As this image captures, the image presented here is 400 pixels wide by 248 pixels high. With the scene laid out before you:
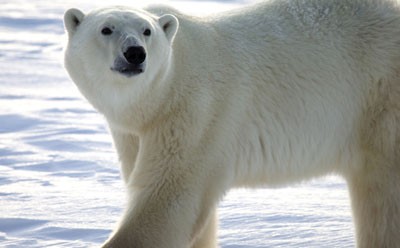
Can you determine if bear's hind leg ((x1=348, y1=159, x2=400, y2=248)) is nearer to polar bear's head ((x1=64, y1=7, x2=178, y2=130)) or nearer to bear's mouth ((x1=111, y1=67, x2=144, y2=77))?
polar bear's head ((x1=64, y1=7, x2=178, y2=130))

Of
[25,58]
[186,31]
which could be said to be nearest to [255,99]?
[186,31]

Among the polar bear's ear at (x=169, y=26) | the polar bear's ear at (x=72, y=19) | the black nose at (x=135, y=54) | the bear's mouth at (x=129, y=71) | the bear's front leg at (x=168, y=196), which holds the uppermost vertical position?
the polar bear's ear at (x=72, y=19)

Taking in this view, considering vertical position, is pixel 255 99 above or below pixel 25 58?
below

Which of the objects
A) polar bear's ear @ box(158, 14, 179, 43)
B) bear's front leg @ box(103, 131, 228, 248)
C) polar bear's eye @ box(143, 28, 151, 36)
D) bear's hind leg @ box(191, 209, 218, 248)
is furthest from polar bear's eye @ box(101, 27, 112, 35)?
bear's hind leg @ box(191, 209, 218, 248)

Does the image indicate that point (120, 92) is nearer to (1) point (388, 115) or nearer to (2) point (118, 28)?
(2) point (118, 28)

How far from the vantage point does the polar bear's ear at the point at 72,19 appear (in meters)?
4.61

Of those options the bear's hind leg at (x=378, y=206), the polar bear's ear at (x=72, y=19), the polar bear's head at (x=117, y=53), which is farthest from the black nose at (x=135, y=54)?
the bear's hind leg at (x=378, y=206)

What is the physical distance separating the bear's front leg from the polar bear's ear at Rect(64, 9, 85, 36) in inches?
26.3

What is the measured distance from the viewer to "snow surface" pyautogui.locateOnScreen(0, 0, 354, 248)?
5379 millimetres

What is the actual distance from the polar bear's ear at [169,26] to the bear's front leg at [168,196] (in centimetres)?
49

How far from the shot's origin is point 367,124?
485 centimetres

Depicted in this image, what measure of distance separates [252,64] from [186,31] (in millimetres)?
374

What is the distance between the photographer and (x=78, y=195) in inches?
242

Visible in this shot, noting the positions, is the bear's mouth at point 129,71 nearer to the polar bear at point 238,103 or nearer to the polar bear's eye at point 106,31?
the polar bear at point 238,103
